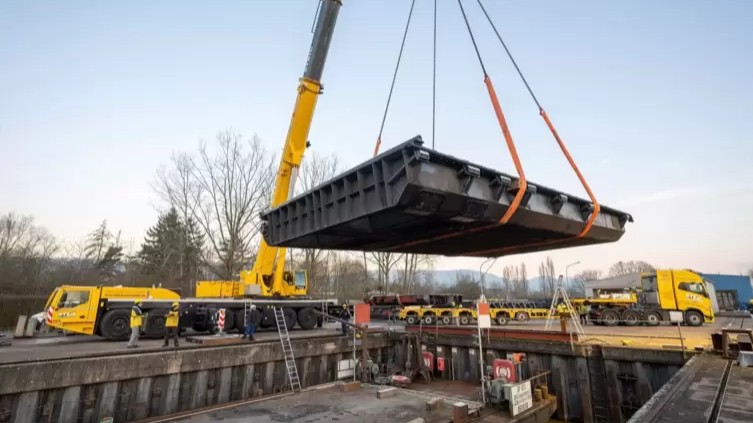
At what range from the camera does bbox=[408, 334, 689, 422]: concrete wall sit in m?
10.6

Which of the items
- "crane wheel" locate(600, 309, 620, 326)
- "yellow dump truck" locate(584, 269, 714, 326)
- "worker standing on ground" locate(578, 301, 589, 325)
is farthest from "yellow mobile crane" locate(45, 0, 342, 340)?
"yellow dump truck" locate(584, 269, 714, 326)

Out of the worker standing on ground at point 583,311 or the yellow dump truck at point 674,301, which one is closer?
the yellow dump truck at point 674,301

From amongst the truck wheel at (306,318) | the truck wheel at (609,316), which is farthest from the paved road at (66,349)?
the truck wheel at (609,316)

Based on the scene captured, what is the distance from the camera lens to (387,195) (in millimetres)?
A: 6406

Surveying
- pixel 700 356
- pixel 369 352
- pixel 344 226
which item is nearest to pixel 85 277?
pixel 369 352

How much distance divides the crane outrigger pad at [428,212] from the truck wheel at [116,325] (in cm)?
801

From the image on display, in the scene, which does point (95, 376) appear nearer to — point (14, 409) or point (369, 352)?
point (14, 409)

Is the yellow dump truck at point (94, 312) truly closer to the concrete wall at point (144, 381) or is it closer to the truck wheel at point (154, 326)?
the truck wheel at point (154, 326)

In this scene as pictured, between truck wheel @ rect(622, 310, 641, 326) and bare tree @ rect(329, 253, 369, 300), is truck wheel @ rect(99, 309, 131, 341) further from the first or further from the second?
bare tree @ rect(329, 253, 369, 300)

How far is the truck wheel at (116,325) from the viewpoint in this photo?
45.7 ft

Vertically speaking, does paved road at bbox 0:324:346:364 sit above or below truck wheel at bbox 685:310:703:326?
below

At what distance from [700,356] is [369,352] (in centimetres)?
1064

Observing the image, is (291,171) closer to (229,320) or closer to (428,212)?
(229,320)

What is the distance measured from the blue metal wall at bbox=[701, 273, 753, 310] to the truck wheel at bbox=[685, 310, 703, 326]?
36.1 meters
